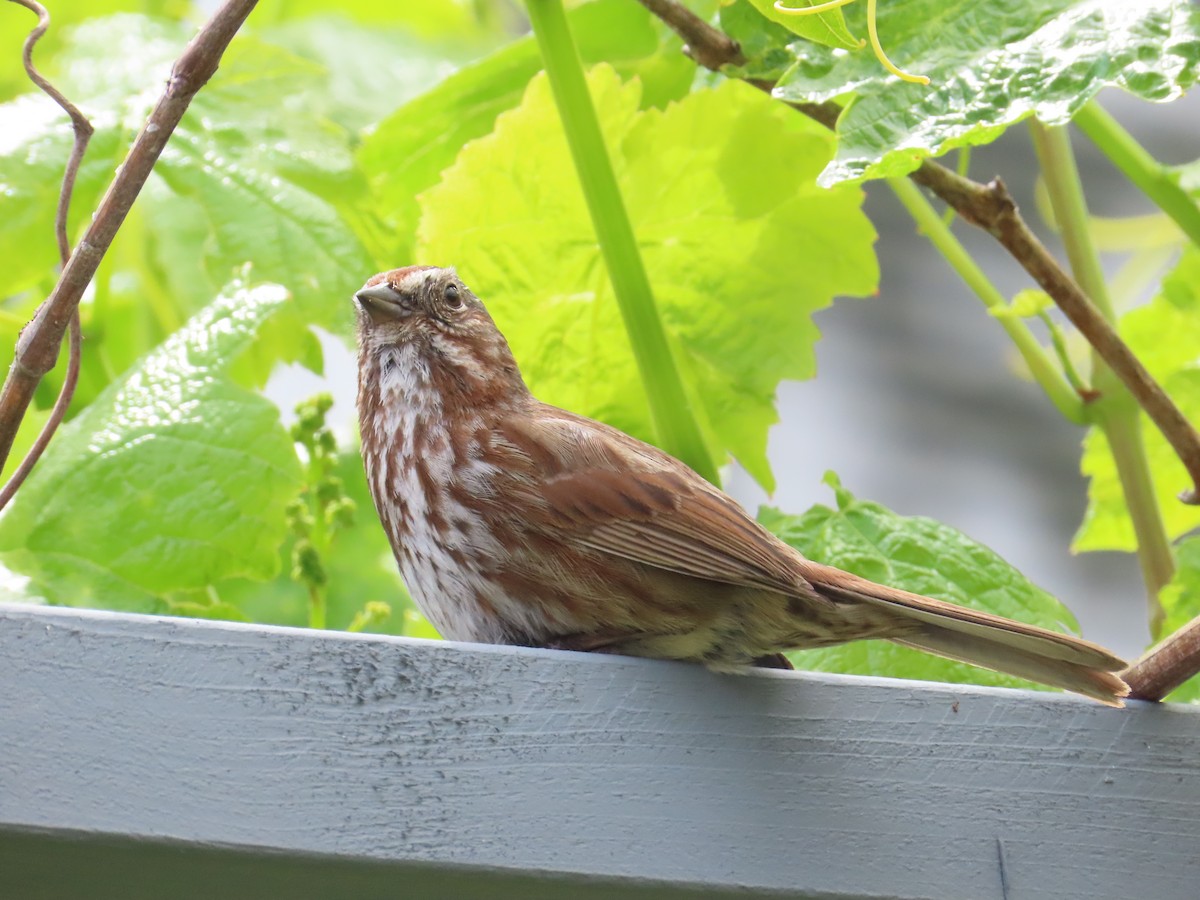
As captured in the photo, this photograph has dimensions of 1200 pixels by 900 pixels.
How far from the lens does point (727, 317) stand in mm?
1511

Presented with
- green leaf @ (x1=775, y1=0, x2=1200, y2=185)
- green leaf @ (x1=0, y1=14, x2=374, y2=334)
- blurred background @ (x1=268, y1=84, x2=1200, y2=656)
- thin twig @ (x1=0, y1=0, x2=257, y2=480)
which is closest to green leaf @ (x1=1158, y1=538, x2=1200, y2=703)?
green leaf @ (x1=775, y1=0, x2=1200, y2=185)

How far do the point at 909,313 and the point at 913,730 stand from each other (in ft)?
13.2

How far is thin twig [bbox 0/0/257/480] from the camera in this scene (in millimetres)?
1001

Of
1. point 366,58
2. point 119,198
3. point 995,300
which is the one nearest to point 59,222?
point 119,198

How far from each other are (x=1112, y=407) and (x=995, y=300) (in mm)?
174

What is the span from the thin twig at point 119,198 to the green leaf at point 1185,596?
38.3 inches

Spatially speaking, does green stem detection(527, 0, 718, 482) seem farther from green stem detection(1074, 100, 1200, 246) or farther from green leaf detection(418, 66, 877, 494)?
green stem detection(1074, 100, 1200, 246)

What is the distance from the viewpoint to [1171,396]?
5.16 feet

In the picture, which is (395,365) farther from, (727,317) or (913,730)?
(913,730)

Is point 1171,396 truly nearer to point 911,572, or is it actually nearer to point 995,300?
point 995,300

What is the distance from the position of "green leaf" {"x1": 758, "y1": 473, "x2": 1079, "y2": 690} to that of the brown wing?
0.15 meters

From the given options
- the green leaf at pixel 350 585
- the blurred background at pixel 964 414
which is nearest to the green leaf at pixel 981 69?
the green leaf at pixel 350 585

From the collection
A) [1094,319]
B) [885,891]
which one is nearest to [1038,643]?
[885,891]

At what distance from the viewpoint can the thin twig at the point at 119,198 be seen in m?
1.00
